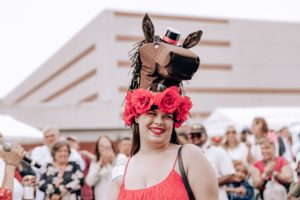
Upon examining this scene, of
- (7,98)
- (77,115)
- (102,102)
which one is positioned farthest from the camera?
(7,98)

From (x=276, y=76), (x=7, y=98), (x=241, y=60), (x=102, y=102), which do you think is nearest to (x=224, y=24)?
(x=241, y=60)

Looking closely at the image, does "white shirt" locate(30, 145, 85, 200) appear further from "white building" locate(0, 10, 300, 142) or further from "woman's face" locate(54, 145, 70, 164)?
"white building" locate(0, 10, 300, 142)

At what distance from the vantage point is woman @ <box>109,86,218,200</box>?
124 inches

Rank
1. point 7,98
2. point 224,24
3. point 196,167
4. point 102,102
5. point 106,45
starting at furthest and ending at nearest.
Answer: point 7,98
point 224,24
point 106,45
point 102,102
point 196,167

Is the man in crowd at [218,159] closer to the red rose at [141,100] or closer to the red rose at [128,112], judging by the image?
the red rose at [128,112]

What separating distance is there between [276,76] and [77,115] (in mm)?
20827

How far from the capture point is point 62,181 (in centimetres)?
775

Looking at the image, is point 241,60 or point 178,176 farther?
point 241,60

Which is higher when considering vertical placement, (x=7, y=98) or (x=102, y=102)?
(x=7, y=98)

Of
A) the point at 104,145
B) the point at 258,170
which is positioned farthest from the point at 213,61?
the point at 258,170

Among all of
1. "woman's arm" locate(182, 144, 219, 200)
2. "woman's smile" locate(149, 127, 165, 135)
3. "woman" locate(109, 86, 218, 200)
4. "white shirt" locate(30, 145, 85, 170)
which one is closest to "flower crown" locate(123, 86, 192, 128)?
"woman" locate(109, 86, 218, 200)

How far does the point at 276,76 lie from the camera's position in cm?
5344

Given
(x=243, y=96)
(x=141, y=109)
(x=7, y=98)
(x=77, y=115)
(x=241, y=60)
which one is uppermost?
(x=7, y=98)

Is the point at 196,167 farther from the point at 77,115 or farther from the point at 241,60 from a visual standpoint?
the point at 241,60
